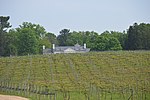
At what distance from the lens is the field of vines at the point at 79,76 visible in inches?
1735

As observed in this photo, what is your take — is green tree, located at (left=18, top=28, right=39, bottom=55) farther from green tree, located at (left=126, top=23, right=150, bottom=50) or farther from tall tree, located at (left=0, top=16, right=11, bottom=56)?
green tree, located at (left=126, top=23, right=150, bottom=50)

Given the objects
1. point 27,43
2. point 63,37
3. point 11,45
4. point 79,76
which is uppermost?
point 63,37

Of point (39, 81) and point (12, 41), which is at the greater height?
point (12, 41)

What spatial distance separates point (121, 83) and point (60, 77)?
34.3 feet

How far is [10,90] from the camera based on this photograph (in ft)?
154

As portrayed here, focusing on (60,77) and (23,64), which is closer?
(60,77)

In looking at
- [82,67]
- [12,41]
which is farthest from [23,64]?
[12,41]

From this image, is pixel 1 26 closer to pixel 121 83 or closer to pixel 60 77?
pixel 60 77

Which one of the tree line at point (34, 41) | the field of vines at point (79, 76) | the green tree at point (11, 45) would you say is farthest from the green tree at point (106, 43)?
the field of vines at point (79, 76)

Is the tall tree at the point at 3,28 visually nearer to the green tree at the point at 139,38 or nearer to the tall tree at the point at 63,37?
the green tree at the point at 139,38

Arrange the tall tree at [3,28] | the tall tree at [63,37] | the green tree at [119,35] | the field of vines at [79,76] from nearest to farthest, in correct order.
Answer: the field of vines at [79,76]
the tall tree at [3,28]
the green tree at [119,35]
the tall tree at [63,37]

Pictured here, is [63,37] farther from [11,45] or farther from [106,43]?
[11,45]

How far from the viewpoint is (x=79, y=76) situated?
192ft

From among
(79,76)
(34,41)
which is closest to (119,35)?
(34,41)
